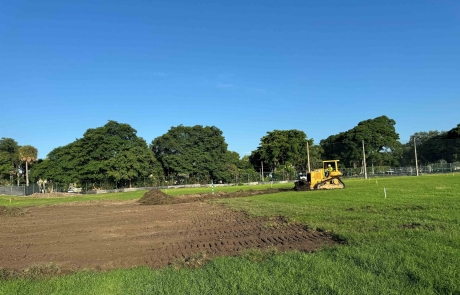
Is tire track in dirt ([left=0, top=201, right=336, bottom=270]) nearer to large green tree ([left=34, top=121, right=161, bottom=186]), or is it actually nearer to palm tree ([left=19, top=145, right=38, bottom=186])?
large green tree ([left=34, top=121, right=161, bottom=186])

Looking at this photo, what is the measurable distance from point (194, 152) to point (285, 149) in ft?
78.0

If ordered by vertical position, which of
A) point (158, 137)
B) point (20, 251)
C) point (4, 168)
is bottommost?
point (20, 251)

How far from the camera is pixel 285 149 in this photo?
85875 millimetres

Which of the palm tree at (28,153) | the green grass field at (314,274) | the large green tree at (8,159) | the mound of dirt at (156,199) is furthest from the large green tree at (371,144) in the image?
the green grass field at (314,274)

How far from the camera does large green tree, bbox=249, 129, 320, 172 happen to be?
3346 inches

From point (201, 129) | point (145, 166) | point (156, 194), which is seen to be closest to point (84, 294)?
point (156, 194)

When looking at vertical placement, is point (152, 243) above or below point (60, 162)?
below

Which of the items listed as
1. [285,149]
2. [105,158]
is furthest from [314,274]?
[285,149]

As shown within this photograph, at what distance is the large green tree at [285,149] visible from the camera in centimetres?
8500

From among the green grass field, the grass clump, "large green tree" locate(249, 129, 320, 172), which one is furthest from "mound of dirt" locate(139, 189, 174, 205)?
"large green tree" locate(249, 129, 320, 172)

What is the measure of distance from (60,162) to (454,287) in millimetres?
72991

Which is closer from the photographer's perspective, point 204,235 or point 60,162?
point 204,235

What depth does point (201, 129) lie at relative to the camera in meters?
80.1

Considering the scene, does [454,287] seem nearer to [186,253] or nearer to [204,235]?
[186,253]
